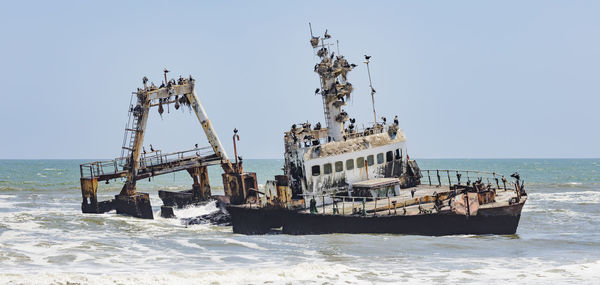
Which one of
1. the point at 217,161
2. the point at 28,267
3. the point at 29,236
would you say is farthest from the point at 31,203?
the point at 28,267

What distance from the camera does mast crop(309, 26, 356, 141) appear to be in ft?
104

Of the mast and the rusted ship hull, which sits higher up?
the mast

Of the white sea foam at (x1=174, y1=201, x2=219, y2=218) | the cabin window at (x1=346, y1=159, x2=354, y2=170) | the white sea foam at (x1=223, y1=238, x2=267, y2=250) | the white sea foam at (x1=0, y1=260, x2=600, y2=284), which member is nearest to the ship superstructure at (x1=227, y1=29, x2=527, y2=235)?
the cabin window at (x1=346, y1=159, x2=354, y2=170)

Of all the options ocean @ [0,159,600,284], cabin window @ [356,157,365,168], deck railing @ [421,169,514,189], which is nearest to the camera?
ocean @ [0,159,600,284]

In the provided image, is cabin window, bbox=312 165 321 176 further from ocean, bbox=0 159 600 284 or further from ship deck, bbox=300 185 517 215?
ocean, bbox=0 159 600 284

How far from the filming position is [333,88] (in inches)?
1247

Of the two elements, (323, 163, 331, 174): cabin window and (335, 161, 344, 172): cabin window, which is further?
(335, 161, 344, 172): cabin window

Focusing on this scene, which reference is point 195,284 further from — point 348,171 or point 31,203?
point 31,203

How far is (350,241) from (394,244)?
167 cm

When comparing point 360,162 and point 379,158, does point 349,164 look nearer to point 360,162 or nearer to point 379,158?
point 360,162

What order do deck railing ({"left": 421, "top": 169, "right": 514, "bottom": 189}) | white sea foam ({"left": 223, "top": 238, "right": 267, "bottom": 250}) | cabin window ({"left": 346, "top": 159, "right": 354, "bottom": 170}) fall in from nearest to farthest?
white sea foam ({"left": 223, "top": 238, "right": 267, "bottom": 250}), deck railing ({"left": 421, "top": 169, "right": 514, "bottom": 189}), cabin window ({"left": 346, "top": 159, "right": 354, "bottom": 170})

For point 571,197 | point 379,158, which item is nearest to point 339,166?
point 379,158

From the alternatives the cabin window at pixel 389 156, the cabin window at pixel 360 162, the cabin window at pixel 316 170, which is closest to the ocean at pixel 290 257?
the cabin window at pixel 316 170

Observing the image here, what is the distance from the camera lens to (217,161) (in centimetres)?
3891
